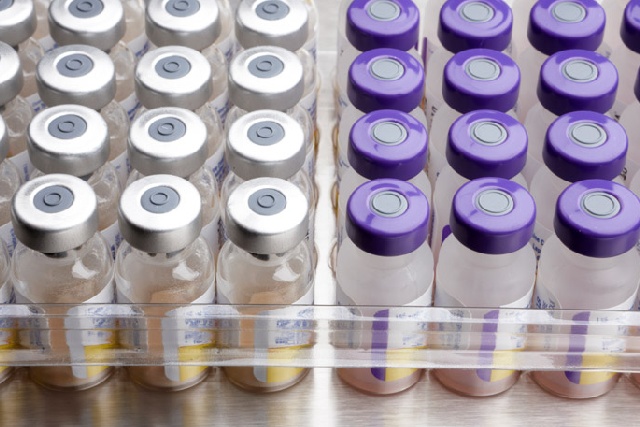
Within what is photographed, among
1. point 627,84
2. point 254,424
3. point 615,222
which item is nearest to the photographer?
point 615,222

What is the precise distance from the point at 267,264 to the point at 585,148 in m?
0.28

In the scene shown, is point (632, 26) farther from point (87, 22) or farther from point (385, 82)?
point (87, 22)

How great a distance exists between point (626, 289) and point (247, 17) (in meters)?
0.43

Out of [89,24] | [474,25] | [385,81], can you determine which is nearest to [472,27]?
[474,25]

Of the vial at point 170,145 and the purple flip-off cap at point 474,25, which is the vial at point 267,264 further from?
the purple flip-off cap at point 474,25

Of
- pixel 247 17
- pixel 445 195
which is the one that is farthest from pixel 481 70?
pixel 247 17

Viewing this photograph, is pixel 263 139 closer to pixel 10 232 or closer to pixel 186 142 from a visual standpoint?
pixel 186 142

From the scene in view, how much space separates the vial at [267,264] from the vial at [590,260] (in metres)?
0.20

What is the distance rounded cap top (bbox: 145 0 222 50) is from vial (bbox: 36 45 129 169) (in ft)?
0.22

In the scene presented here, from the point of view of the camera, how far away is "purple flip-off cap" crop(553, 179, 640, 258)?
840 millimetres

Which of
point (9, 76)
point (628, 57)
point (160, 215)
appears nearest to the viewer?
point (160, 215)

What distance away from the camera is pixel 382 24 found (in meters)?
1.04

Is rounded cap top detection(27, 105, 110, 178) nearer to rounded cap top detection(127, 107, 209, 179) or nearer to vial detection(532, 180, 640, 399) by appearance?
rounded cap top detection(127, 107, 209, 179)

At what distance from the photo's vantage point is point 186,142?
2.98 feet
